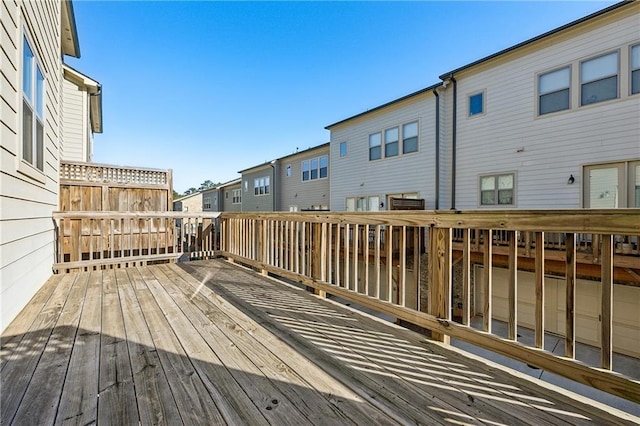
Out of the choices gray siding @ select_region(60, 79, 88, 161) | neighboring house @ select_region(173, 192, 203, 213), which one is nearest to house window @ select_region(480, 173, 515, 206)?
gray siding @ select_region(60, 79, 88, 161)

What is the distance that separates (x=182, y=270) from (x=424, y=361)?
3.88 metres

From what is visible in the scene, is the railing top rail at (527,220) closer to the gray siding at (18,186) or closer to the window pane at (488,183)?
the gray siding at (18,186)

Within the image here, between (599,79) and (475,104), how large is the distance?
253cm

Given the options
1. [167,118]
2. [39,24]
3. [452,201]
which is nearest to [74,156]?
[39,24]

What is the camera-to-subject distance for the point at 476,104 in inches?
316

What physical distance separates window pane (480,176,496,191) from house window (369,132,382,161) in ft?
11.5

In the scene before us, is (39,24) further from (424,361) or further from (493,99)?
(493,99)

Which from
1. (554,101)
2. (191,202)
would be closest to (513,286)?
(554,101)

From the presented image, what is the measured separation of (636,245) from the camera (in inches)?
197

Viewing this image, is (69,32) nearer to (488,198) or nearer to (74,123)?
(74,123)

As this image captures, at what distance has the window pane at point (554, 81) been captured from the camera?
257 inches

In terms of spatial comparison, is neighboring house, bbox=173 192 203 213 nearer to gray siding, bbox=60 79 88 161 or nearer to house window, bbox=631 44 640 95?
gray siding, bbox=60 79 88 161

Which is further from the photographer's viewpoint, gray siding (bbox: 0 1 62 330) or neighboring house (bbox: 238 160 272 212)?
neighboring house (bbox: 238 160 272 212)

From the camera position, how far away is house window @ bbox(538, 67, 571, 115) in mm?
6547
